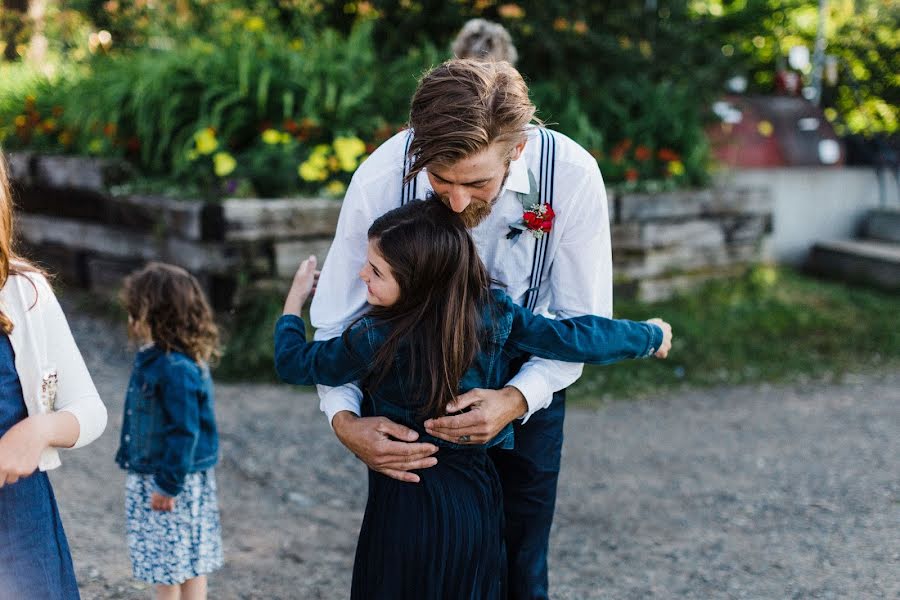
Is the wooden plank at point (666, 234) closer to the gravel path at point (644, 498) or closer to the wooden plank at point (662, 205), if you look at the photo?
the wooden plank at point (662, 205)

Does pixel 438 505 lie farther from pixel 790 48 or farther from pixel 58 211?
pixel 790 48

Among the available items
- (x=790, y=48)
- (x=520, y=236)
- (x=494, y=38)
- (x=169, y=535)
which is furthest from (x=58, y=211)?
(x=790, y=48)

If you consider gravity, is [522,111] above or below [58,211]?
above

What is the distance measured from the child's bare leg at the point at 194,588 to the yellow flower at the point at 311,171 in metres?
3.22

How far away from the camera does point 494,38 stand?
480 centimetres

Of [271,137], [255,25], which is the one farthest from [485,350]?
[255,25]

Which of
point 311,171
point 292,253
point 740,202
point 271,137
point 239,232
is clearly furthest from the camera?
point 740,202

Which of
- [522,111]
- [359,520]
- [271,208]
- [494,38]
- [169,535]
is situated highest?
[494,38]

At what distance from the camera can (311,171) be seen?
591 cm

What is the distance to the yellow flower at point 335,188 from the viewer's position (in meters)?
5.96

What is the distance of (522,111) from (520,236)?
1.19 feet

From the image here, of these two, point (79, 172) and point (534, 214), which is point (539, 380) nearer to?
point (534, 214)

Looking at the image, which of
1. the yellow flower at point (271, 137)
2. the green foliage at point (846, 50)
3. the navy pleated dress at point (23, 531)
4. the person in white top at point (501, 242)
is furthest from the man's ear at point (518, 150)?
the green foliage at point (846, 50)

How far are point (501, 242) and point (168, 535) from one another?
151 cm
